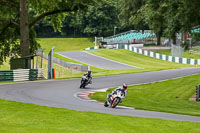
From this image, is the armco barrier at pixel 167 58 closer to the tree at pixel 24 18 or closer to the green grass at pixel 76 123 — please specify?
the tree at pixel 24 18

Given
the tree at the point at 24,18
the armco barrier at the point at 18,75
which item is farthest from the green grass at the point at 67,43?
the armco barrier at the point at 18,75

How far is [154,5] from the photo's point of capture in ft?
117

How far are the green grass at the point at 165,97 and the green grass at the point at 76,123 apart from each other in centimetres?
455

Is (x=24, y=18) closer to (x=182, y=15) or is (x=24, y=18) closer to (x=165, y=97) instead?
(x=182, y=15)

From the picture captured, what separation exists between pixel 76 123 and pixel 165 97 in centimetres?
1304

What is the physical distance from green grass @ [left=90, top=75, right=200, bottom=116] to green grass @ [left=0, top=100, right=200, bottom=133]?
179 inches

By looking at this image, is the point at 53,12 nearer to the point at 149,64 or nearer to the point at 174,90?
the point at 174,90

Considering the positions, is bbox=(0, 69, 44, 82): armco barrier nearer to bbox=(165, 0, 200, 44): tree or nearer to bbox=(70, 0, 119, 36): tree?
bbox=(165, 0, 200, 44): tree

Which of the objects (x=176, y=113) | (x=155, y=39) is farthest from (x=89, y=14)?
(x=176, y=113)

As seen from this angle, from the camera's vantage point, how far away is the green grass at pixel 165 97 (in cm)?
2051

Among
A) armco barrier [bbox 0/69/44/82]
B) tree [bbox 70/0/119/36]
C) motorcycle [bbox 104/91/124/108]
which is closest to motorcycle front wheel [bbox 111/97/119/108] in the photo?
motorcycle [bbox 104/91/124/108]

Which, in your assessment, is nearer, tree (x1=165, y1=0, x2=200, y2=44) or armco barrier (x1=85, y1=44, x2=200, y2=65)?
tree (x1=165, y1=0, x2=200, y2=44)

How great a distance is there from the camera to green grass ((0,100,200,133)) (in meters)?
12.1

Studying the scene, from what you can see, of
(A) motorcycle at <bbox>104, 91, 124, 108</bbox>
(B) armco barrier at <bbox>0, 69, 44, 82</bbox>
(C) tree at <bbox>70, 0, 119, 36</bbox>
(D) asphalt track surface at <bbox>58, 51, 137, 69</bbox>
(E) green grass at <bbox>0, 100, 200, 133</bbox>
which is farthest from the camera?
(C) tree at <bbox>70, 0, 119, 36</bbox>
